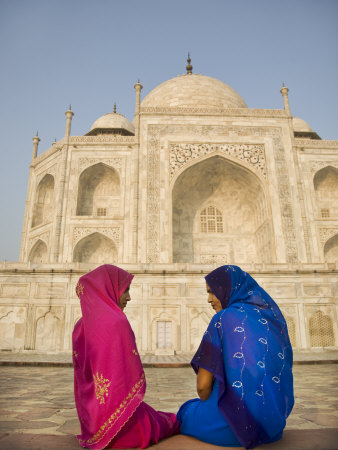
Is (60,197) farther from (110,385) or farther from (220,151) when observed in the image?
(110,385)

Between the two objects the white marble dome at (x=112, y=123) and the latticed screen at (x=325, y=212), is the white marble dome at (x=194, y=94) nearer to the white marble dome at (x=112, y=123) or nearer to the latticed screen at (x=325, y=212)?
the white marble dome at (x=112, y=123)

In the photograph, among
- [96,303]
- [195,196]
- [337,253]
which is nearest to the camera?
[96,303]

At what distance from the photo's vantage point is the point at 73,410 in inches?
109

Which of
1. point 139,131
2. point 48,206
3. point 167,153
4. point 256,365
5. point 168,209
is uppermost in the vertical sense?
point 139,131

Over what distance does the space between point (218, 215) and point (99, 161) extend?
638cm

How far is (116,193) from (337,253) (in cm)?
1065

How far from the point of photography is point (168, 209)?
15469 millimetres

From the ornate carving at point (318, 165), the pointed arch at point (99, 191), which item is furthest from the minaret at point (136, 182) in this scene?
the ornate carving at point (318, 165)

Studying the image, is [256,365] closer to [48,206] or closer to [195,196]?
[195,196]

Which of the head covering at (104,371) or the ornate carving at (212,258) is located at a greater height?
the ornate carving at (212,258)

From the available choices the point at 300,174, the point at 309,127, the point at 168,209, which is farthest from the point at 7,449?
the point at 309,127

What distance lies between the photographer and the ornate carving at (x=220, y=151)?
1634cm

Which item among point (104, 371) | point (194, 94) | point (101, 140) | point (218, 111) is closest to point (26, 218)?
point (101, 140)

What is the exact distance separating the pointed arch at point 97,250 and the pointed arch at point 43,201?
3014 mm
